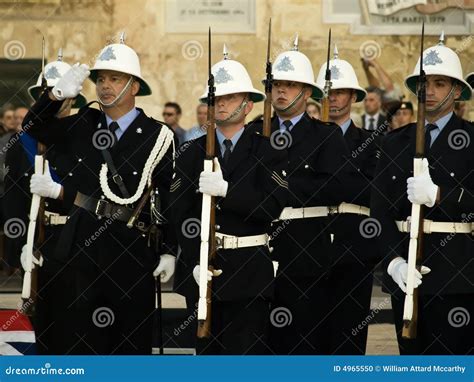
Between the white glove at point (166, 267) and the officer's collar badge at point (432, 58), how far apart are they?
6.36 ft

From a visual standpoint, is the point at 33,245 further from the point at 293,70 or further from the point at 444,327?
the point at 444,327

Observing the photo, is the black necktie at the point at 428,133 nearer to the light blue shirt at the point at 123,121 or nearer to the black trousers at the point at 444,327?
the black trousers at the point at 444,327

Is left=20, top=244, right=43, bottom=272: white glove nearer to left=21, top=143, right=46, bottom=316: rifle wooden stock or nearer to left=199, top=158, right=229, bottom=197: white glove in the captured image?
left=21, top=143, right=46, bottom=316: rifle wooden stock

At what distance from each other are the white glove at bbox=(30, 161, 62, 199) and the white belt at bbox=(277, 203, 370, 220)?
142 cm

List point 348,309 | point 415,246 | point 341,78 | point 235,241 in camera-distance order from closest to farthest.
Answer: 1. point 415,246
2. point 235,241
3. point 348,309
4. point 341,78

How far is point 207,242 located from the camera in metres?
9.04

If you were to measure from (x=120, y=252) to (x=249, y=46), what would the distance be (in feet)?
27.4

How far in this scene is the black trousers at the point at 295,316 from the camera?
10133 millimetres

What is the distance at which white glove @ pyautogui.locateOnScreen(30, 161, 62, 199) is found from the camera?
388 inches

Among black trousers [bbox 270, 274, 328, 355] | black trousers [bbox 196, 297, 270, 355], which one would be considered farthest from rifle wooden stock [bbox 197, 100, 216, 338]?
black trousers [bbox 270, 274, 328, 355]

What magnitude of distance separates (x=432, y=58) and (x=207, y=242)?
5.72 feet

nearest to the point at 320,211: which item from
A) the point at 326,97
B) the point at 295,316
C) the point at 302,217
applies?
the point at 302,217

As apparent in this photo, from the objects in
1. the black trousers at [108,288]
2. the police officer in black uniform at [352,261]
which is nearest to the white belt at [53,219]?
the black trousers at [108,288]
